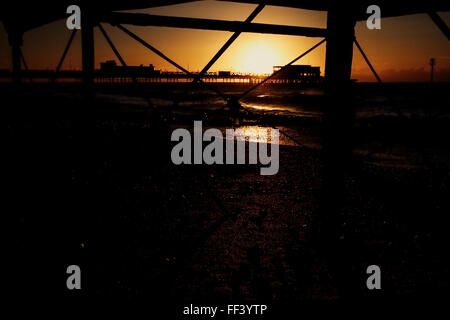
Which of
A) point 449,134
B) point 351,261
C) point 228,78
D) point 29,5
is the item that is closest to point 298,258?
point 351,261

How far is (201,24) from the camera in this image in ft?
17.5

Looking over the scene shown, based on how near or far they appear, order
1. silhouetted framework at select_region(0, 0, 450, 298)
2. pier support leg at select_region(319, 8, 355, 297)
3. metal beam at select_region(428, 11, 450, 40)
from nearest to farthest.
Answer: metal beam at select_region(428, 11, 450, 40), silhouetted framework at select_region(0, 0, 450, 298), pier support leg at select_region(319, 8, 355, 297)

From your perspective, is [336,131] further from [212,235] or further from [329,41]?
[212,235]

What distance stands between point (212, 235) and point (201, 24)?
3.50 m

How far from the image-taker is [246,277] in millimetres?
4793

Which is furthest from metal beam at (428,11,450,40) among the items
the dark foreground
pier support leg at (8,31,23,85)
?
pier support leg at (8,31,23,85)

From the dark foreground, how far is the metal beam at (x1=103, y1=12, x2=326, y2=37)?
128cm

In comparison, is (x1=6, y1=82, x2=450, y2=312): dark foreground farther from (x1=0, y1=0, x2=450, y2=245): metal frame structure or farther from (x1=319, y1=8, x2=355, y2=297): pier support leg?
(x1=0, y1=0, x2=450, y2=245): metal frame structure

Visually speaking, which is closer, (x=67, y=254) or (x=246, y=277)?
(x=246, y=277)

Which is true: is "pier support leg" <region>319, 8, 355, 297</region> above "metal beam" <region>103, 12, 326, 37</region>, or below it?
below

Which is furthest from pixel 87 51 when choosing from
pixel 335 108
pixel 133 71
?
pixel 335 108

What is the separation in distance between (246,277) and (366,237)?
2640 mm

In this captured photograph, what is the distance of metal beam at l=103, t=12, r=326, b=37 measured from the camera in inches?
193
